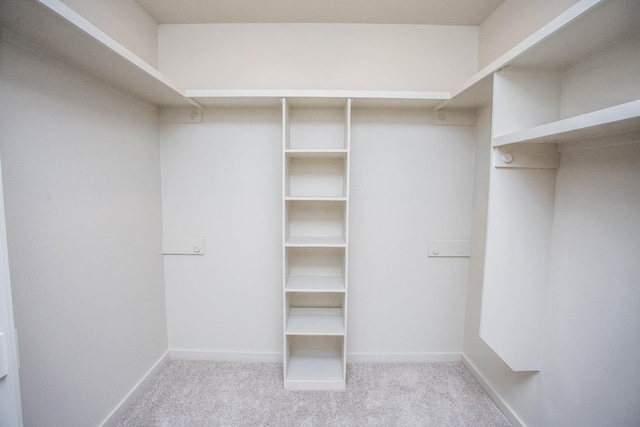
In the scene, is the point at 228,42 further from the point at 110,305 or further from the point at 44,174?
the point at 110,305

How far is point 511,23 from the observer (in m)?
1.61

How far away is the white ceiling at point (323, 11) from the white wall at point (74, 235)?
0.72 metres

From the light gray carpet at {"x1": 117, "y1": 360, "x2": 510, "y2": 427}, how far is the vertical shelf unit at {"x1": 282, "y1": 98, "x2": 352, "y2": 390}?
154 millimetres

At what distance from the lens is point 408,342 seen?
214cm

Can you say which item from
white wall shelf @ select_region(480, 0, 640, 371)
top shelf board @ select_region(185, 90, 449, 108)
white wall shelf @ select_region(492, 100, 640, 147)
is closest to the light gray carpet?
white wall shelf @ select_region(480, 0, 640, 371)

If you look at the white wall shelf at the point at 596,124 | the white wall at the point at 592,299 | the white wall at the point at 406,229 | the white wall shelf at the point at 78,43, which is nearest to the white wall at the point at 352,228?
the white wall at the point at 406,229

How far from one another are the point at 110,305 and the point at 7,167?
Answer: 34.1 inches

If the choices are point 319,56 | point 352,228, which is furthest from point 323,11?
point 352,228

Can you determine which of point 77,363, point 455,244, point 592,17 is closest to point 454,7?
point 592,17

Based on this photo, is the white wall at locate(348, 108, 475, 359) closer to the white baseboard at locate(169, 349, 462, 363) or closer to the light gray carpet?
the white baseboard at locate(169, 349, 462, 363)

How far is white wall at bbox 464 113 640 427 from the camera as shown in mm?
1021

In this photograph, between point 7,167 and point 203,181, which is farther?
point 203,181

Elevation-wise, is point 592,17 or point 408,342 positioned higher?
point 592,17

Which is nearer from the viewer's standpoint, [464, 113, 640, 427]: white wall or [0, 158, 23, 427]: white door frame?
[0, 158, 23, 427]: white door frame
